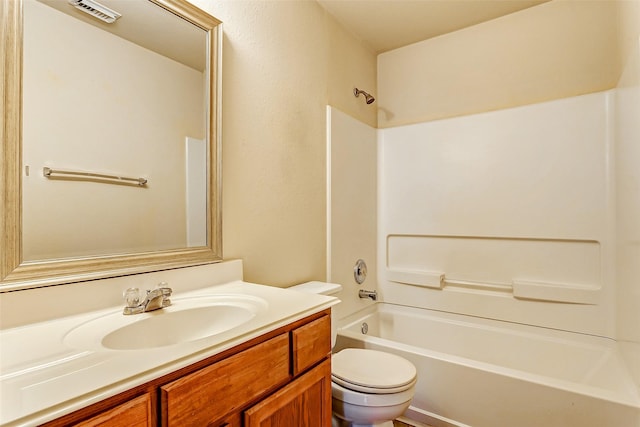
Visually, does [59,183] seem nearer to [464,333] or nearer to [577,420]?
[577,420]

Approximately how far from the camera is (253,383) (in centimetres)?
80

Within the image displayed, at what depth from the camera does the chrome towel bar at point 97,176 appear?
0.90 m

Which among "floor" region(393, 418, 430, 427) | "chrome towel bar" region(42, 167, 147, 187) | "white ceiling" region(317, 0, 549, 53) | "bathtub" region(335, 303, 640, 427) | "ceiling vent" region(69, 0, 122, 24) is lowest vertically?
"floor" region(393, 418, 430, 427)

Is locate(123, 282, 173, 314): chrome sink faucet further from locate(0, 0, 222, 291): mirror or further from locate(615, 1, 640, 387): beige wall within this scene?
locate(615, 1, 640, 387): beige wall

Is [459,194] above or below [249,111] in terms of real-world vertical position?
below

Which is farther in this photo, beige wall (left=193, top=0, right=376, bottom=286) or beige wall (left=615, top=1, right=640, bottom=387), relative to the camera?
beige wall (left=193, top=0, right=376, bottom=286)

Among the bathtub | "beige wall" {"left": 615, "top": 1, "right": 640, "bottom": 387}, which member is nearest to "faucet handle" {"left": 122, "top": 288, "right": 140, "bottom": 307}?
the bathtub

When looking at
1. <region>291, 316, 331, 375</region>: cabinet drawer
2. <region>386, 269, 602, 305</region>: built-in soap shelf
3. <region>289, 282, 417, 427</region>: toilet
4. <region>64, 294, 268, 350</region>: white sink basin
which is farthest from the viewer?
<region>386, 269, 602, 305</region>: built-in soap shelf

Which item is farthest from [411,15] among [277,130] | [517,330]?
[517,330]

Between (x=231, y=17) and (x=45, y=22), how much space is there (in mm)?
722

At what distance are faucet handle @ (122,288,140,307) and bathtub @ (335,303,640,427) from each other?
3.96ft

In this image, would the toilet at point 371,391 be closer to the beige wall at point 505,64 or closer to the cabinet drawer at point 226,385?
the cabinet drawer at point 226,385

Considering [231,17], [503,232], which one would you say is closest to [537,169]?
[503,232]

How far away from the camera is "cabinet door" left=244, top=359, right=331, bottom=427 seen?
2.69ft
